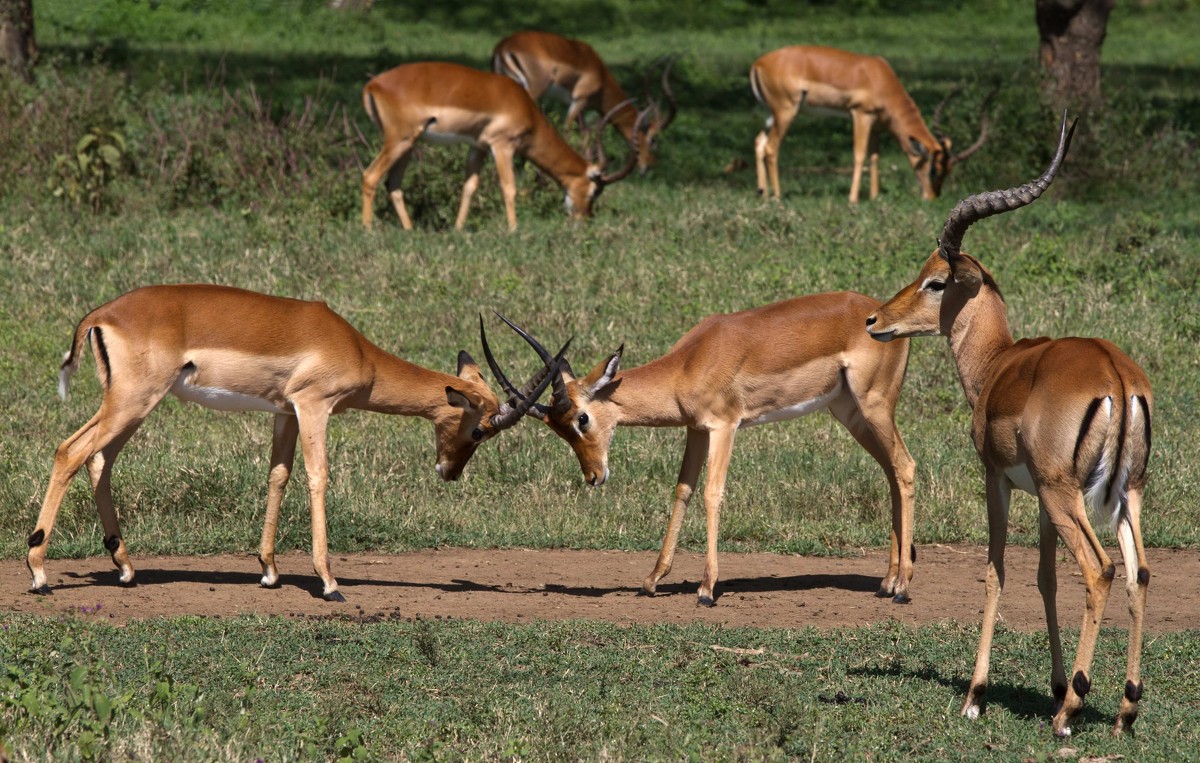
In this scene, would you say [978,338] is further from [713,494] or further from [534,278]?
[534,278]

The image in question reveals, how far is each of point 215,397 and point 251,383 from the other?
0.17 meters

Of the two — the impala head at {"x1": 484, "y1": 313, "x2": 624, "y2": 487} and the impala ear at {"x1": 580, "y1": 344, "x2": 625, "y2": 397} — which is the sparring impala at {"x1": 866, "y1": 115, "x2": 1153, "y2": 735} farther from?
the impala head at {"x1": 484, "y1": 313, "x2": 624, "y2": 487}

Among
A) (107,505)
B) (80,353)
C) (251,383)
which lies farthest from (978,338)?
(107,505)

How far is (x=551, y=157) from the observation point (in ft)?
44.8

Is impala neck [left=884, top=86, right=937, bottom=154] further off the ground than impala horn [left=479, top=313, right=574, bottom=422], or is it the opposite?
impala neck [left=884, top=86, right=937, bottom=154]

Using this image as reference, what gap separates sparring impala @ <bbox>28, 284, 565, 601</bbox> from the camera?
21.6 feet

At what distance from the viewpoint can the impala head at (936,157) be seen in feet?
47.5

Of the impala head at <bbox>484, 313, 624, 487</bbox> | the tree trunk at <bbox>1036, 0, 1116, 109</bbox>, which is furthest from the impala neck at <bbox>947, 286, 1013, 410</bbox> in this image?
the tree trunk at <bbox>1036, 0, 1116, 109</bbox>

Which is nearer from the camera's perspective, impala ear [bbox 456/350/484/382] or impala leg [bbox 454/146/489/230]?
impala ear [bbox 456/350/484/382]

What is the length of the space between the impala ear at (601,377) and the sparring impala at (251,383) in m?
0.21

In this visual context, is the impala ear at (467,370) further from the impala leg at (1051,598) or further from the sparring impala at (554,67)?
the sparring impala at (554,67)

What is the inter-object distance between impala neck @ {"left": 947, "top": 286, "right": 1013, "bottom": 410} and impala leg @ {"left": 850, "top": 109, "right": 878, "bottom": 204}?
8262 mm

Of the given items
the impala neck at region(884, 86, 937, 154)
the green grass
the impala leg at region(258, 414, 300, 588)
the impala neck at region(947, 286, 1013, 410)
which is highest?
the impala neck at region(884, 86, 937, 154)

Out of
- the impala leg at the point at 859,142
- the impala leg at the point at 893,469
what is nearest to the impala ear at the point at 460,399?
the impala leg at the point at 893,469
